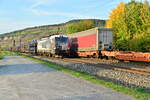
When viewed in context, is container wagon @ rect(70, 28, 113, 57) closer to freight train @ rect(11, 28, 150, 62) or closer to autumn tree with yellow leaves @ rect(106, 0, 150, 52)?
freight train @ rect(11, 28, 150, 62)

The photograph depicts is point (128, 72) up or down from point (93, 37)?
down

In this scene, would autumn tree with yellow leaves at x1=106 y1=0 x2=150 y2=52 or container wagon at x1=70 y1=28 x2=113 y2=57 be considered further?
autumn tree with yellow leaves at x1=106 y1=0 x2=150 y2=52

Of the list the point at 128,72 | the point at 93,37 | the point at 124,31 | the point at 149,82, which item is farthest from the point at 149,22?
the point at 149,82

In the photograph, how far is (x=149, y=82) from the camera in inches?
424

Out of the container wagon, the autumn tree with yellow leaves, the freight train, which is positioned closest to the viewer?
the freight train

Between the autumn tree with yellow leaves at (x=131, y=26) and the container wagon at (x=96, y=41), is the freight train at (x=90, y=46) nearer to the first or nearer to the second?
the container wagon at (x=96, y=41)

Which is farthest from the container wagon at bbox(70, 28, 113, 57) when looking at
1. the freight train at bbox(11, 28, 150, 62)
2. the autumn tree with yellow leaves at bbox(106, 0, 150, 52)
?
the autumn tree with yellow leaves at bbox(106, 0, 150, 52)

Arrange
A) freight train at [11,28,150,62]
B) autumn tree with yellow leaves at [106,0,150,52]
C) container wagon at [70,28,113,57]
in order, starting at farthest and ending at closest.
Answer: autumn tree with yellow leaves at [106,0,150,52] → container wagon at [70,28,113,57] → freight train at [11,28,150,62]

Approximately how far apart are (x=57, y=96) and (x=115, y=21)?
131 ft

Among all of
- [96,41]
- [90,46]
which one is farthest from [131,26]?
[96,41]

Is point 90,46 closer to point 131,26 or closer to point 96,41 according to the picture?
point 96,41

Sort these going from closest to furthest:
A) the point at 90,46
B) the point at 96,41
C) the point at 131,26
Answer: the point at 96,41 < the point at 90,46 < the point at 131,26

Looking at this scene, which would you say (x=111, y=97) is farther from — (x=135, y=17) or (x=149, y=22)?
(x=135, y=17)

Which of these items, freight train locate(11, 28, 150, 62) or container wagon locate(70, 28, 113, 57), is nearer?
freight train locate(11, 28, 150, 62)
